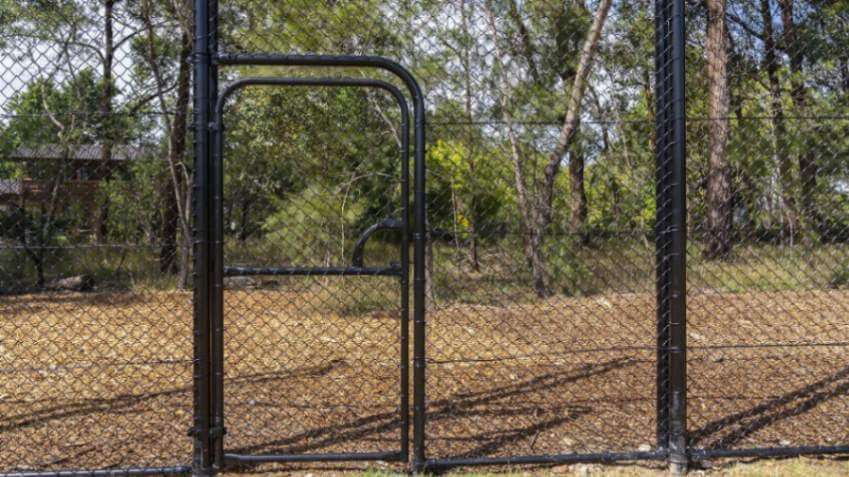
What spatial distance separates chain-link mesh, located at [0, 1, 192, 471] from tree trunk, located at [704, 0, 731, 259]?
12.9ft

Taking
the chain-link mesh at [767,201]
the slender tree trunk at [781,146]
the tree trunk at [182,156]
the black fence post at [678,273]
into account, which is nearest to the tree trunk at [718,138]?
the chain-link mesh at [767,201]

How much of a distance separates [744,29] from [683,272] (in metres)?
3.03

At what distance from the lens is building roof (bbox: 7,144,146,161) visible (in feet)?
21.1

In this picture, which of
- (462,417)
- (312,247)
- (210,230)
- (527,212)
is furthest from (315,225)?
Result: (210,230)

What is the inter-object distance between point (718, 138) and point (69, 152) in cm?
607

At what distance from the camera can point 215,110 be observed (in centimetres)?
257

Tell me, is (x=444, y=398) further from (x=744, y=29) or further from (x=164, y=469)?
(x=744, y=29)

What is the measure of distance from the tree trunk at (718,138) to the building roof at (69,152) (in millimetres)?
5108

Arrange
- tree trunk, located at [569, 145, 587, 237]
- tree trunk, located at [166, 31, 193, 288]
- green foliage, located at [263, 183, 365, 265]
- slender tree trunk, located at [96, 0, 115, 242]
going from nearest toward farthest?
1. tree trunk, located at [569, 145, 587, 237]
2. green foliage, located at [263, 183, 365, 265]
3. slender tree trunk, located at [96, 0, 115, 242]
4. tree trunk, located at [166, 31, 193, 288]

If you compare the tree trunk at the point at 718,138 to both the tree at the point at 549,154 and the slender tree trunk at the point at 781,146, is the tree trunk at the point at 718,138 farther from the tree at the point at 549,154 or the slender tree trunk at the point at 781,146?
the tree at the point at 549,154

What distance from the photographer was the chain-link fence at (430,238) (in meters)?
2.78

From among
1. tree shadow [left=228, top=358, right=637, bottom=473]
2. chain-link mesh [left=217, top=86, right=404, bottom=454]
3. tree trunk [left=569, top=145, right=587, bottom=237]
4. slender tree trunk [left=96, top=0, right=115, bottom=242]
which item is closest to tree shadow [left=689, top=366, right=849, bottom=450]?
tree shadow [left=228, top=358, right=637, bottom=473]

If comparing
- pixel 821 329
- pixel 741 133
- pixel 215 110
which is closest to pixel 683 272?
pixel 215 110

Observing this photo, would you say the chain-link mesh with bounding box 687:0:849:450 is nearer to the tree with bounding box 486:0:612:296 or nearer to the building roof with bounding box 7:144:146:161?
the tree with bounding box 486:0:612:296
